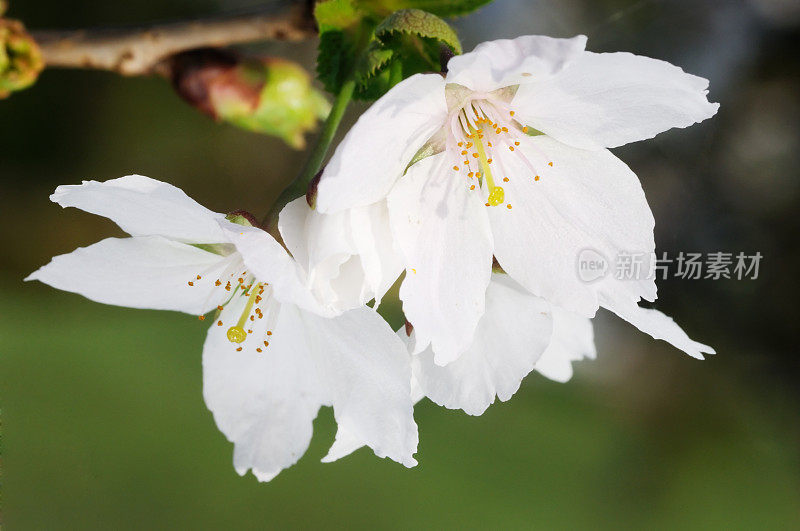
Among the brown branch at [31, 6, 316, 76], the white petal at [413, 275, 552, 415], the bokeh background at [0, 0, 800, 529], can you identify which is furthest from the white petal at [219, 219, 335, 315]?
the bokeh background at [0, 0, 800, 529]

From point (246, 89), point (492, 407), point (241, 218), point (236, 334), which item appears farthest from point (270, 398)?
point (492, 407)

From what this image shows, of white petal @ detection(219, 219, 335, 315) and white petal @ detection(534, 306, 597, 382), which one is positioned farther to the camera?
white petal @ detection(534, 306, 597, 382)

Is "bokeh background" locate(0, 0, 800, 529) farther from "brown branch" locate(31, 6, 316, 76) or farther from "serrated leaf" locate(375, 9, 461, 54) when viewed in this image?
"serrated leaf" locate(375, 9, 461, 54)

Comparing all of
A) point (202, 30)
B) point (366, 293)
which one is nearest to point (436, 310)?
point (366, 293)

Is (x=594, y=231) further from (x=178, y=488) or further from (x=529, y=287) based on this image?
(x=178, y=488)

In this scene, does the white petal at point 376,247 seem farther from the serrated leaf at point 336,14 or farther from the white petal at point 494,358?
the serrated leaf at point 336,14

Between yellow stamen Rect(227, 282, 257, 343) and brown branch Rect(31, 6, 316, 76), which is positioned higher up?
brown branch Rect(31, 6, 316, 76)

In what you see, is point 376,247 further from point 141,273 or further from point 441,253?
point 141,273

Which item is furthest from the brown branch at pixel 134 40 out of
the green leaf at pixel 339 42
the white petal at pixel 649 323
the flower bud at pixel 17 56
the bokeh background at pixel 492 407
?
the bokeh background at pixel 492 407
